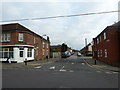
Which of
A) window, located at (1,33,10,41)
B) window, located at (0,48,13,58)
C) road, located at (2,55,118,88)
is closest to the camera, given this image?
road, located at (2,55,118,88)

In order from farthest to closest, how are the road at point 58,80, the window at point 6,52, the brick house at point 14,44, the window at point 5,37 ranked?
the window at point 5,37 < the window at point 6,52 < the brick house at point 14,44 < the road at point 58,80

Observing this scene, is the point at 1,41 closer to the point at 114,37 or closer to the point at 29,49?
the point at 29,49

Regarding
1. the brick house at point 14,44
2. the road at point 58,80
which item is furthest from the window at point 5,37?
the road at point 58,80

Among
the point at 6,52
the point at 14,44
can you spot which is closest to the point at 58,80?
the point at 14,44

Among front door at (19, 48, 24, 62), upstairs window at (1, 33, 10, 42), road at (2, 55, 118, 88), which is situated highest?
upstairs window at (1, 33, 10, 42)

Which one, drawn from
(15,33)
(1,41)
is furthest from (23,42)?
(1,41)

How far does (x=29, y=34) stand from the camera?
31359mm

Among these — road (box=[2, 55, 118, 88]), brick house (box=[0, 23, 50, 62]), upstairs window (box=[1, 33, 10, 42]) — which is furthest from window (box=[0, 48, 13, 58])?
road (box=[2, 55, 118, 88])

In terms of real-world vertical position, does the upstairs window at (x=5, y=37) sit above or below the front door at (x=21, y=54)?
above

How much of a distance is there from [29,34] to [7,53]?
642cm

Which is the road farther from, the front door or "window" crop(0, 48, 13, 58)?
"window" crop(0, 48, 13, 58)

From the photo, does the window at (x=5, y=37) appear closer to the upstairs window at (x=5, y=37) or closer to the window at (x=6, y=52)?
the upstairs window at (x=5, y=37)

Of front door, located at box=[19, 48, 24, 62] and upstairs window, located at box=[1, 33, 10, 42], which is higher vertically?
upstairs window, located at box=[1, 33, 10, 42]

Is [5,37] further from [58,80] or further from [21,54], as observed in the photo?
[58,80]
